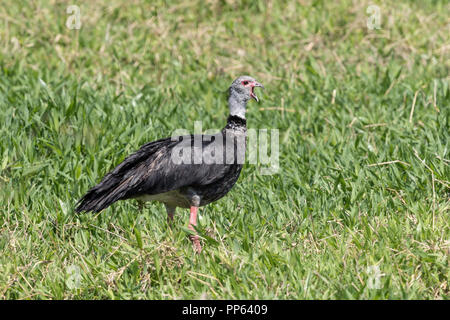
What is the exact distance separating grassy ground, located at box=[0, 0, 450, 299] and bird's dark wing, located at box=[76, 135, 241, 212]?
1.05 feet

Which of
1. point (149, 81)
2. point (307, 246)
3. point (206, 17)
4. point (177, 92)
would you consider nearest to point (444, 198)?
point (307, 246)

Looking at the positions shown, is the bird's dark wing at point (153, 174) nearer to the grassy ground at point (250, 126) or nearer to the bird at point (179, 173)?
the bird at point (179, 173)

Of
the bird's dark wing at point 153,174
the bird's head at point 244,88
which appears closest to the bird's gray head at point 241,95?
the bird's head at point 244,88

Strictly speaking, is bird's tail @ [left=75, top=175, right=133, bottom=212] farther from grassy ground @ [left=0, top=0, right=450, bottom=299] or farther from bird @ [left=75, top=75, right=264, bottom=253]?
grassy ground @ [left=0, top=0, right=450, bottom=299]

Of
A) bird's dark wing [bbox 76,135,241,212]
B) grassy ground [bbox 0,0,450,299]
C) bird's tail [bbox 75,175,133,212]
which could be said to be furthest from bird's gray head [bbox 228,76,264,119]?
bird's tail [bbox 75,175,133,212]

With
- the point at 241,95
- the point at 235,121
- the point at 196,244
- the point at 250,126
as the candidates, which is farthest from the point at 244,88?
the point at 250,126

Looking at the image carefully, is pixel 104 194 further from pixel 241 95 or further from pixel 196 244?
pixel 241 95

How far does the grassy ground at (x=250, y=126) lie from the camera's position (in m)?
4.99

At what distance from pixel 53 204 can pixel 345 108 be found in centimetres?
385

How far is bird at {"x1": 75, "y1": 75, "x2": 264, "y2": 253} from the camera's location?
18.6ft

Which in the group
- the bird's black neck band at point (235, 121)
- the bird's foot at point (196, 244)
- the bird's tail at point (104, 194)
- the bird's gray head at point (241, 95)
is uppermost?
the bird's gray head at point (241, 95)

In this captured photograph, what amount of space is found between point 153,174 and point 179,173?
0.67 feet

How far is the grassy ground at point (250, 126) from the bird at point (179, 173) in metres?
0.24

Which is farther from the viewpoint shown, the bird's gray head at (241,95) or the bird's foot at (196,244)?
the bird's gray head at (241,95)
